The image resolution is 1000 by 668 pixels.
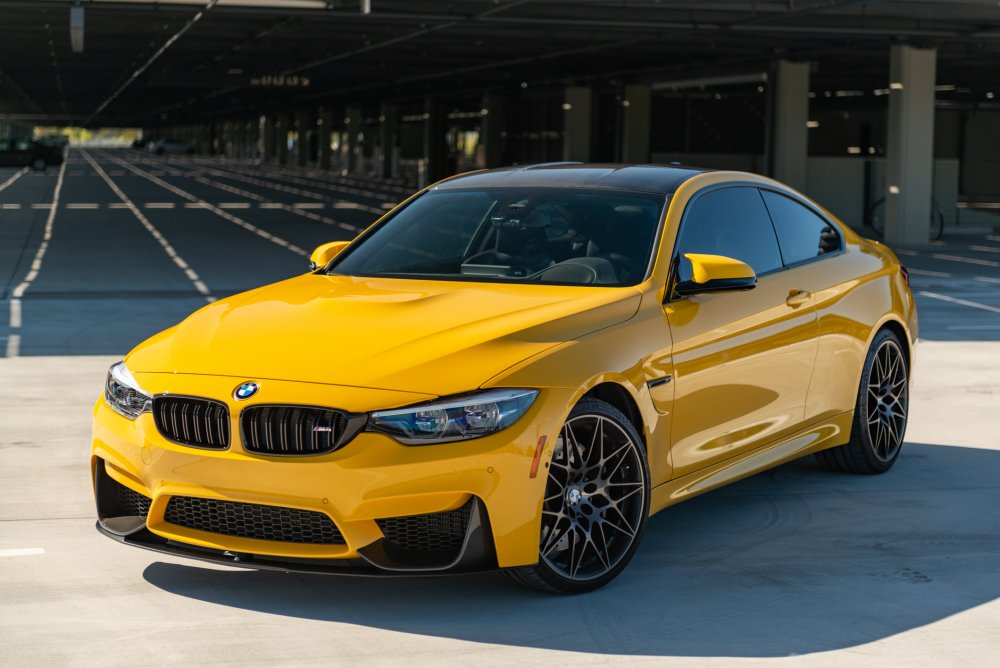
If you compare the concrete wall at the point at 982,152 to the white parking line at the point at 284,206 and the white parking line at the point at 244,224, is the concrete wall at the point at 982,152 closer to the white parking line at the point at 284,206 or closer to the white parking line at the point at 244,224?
the white parking line at the point at 284,206

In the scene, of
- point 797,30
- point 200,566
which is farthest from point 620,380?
point 797,30

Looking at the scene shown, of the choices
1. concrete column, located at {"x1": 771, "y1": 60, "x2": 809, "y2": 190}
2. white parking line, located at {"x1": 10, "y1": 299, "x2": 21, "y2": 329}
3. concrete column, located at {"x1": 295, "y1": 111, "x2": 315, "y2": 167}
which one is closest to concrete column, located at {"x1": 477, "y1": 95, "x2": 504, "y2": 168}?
concrete column, located at {"x1": 771, "y1": 60, "x2": 809, "y2": 190}

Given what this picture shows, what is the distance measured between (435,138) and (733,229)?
5774cm

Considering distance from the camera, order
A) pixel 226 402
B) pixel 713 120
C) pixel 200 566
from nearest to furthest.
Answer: pixel 226 402, pixel 200 566, pixel 713 120

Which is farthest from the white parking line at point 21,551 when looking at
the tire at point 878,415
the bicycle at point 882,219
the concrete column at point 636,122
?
the concrete column at point 636,122

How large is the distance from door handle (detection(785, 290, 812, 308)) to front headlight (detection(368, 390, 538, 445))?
2.13m

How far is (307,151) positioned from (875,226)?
230 feet

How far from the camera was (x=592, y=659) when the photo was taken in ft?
14.4

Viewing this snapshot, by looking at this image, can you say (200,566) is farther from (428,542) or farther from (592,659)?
(592,659)

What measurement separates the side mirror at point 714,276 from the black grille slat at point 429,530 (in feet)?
4.87

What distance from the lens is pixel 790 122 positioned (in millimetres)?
33000

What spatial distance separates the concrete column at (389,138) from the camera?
7262 centimetres

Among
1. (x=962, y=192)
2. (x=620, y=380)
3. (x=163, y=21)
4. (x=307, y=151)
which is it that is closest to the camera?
(x=620, y=380)

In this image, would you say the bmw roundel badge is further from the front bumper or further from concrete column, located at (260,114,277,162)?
concrete column, located at (260,114,277,162)
